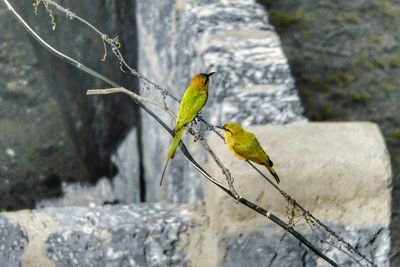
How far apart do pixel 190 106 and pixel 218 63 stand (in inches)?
23.7

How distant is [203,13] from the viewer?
1.64m

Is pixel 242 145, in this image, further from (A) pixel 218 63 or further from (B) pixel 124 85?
(B) pixel 124 85

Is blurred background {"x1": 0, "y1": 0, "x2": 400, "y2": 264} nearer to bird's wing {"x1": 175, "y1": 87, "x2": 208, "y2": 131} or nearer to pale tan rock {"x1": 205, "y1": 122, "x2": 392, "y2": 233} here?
pale tan rock {"x1": 205, "y1": 122, "x2": 392, "y2": 233}

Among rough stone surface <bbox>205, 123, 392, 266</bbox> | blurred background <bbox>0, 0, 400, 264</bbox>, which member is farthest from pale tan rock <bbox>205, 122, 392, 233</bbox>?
blurred background <bbox>0, 0, 400, 264</bbox>

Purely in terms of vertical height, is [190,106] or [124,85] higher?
[190,106]

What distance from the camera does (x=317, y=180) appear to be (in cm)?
111

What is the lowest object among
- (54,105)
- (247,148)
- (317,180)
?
(54,105)

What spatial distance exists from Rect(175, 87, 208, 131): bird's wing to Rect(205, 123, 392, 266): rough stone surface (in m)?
0.24

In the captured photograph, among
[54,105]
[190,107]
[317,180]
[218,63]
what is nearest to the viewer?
[190,107]

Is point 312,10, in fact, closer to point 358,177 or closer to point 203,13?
point 203,13

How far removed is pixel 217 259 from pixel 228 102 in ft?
1.07

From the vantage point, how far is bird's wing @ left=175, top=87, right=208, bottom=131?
83cm

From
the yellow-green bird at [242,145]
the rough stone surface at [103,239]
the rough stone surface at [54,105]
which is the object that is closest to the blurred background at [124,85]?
the rough stone surface at [54,105]

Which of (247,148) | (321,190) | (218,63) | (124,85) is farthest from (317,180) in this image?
(124,85)
